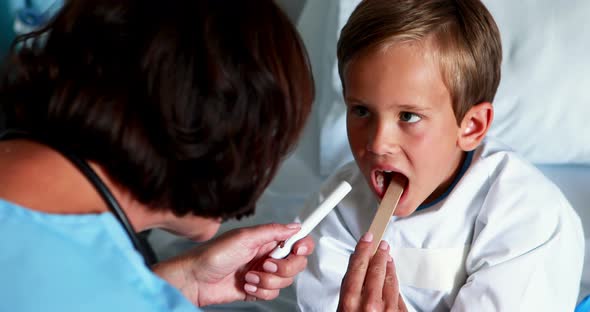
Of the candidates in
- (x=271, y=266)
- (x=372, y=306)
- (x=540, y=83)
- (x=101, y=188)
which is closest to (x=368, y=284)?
(x=372, y=306)

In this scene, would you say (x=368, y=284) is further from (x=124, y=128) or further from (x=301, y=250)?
(x=124, y=128)

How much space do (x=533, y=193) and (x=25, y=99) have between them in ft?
2.29

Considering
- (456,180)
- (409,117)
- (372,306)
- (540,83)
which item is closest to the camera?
(372,306)

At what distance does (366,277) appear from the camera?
867 millimetres

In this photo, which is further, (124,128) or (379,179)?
(379,179)

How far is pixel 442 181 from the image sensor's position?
104cm

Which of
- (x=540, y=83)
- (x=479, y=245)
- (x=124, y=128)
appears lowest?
(x=479, y=245)

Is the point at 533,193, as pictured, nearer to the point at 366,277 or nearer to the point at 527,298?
the point at 527,298

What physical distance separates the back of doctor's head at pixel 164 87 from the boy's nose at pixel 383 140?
0.90 feet

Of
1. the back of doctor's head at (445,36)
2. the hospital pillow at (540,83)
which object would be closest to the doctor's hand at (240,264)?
the back of doctor's head at (445,36)

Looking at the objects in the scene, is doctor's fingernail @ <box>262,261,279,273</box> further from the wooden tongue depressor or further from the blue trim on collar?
the blue trim on collar

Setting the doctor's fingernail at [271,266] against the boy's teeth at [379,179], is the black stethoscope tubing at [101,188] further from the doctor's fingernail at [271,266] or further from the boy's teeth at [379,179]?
the boy's teeth at [379,179]

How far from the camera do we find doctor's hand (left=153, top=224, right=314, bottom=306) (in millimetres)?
925

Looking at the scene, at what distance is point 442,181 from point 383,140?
6.6 inches
